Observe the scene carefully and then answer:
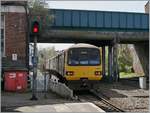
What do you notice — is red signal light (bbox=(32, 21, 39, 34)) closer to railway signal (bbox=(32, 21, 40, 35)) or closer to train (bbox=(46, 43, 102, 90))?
railway signal (bbox=(32, 21, 40, 35))

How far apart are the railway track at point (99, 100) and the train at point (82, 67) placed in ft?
2.14

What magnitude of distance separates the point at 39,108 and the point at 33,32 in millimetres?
4101

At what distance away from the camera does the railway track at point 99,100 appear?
59.9 ft

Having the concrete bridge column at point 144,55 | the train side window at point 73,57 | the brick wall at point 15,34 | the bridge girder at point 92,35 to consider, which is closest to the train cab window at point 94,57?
the train side window at point 73,57

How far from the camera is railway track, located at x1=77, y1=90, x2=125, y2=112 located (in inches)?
719

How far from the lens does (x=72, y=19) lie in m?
41.6

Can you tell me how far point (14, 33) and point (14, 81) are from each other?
6030 millimetres

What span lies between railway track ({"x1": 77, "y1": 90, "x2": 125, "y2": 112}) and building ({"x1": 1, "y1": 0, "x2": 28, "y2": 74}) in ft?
20.0

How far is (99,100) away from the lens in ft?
74.1

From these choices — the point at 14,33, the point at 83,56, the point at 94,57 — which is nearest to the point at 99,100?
the point at 94,57

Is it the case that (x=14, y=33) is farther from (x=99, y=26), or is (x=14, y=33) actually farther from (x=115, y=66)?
(x=99, y=26)

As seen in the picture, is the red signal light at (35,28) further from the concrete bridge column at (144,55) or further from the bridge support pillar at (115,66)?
the concrete bridge column at (144,55)

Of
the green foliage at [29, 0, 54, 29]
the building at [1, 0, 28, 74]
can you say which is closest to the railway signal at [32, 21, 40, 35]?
the building at [1, 0, 28, 74]

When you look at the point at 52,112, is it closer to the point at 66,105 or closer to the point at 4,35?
the point at 66,105
